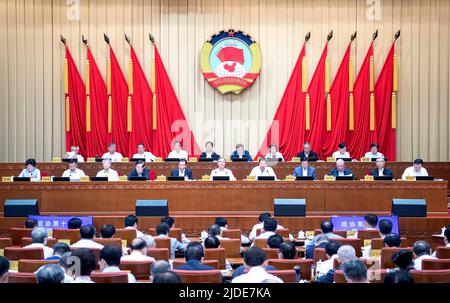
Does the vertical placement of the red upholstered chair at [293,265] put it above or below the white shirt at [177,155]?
below

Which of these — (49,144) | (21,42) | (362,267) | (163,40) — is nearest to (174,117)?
(163,40)

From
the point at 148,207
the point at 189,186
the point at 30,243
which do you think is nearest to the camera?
the point at 30,243

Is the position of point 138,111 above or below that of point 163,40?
below

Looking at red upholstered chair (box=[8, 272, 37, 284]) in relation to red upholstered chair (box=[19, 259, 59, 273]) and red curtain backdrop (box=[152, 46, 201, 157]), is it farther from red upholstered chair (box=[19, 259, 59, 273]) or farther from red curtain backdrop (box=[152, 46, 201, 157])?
red curtain backdrop (box=[152, 46, 201, 157])

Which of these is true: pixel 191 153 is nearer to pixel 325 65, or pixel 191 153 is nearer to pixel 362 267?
pixel 325 65

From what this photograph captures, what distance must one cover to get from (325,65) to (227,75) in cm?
209

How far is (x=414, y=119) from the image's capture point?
14.2 metres

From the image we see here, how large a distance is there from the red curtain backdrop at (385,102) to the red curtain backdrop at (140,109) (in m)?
4.83

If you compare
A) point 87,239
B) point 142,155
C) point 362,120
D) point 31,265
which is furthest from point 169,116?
point 31,265

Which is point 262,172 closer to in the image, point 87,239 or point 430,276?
point 87,239

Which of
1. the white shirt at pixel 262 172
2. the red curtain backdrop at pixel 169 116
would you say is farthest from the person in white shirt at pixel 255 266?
the red curtain backdrop at pixel 169 116

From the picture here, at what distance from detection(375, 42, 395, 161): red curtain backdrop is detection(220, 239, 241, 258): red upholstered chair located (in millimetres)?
7410

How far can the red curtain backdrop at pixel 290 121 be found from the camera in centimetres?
1398

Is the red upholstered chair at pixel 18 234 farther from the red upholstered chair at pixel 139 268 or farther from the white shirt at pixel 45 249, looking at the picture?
the red upholstered chair at pixel 139 268
